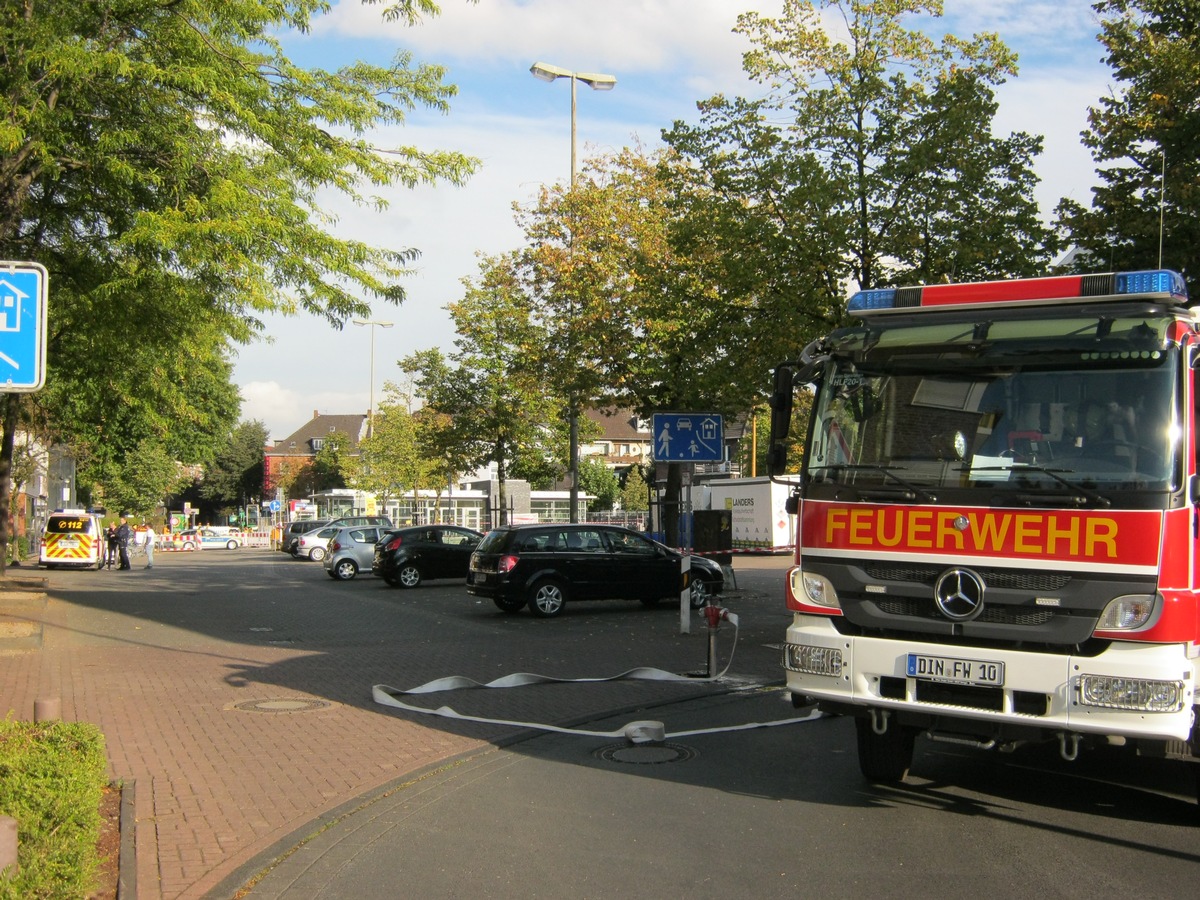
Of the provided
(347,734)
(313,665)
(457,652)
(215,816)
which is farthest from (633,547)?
(215,816)

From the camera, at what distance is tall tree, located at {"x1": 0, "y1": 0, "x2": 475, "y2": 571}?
12.8 m

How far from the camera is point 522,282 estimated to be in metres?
27.7

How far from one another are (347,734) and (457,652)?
558cm

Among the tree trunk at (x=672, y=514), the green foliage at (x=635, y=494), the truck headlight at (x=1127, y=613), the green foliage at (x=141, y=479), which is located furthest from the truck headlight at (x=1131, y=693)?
the green foliage at (x=635, y=494)

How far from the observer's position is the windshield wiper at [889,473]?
644 centimetres

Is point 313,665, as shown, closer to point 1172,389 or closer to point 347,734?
point 347,734

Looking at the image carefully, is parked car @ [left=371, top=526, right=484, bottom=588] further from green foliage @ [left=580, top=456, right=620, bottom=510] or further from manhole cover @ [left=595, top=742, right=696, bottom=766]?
green foliage @ [left=580, top=456, right=620, bottom=510]

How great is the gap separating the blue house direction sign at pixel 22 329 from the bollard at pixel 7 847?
7.45 ft

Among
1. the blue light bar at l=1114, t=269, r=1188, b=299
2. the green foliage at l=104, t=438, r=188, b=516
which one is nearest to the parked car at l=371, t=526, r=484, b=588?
the blue light bar at l=1114, t=269, r=1188, b=299

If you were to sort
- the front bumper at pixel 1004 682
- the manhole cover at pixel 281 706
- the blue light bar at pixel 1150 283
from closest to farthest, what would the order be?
the front bumper at pixel 1004 682
the blue light bar at pixel 1150 283
the manhole cover at pixel 281 706

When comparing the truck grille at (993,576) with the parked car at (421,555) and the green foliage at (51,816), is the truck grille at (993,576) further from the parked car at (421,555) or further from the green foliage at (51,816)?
the parked car at (421,555)

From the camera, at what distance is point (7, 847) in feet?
14.6

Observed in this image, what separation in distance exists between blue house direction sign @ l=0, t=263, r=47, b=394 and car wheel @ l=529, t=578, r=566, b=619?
1386 cm

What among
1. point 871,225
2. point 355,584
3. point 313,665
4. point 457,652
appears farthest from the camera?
point 355,584
